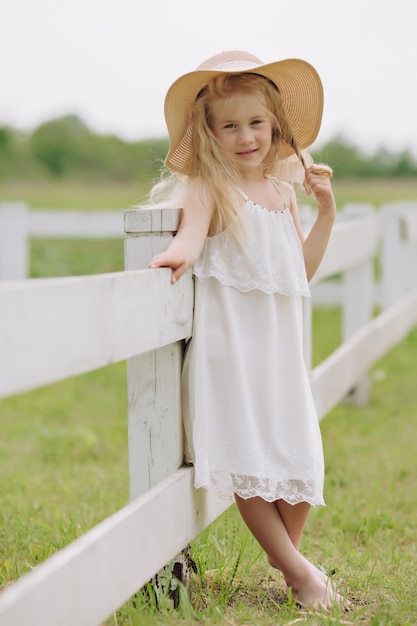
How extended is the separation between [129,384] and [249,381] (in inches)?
13.0

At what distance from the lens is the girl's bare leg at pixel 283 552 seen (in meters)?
2.74

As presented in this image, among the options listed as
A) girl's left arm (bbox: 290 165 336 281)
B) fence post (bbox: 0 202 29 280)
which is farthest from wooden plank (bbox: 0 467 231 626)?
fence post (bbox: 0 202 29 280)

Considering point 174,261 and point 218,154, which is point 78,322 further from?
point 218,154

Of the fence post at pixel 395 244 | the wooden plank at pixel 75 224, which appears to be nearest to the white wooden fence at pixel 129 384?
the fence post at pixel 395 244

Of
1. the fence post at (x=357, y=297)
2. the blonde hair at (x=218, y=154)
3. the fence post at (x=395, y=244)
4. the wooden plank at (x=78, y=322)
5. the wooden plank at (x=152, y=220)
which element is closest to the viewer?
the wooden plank at (x=78, y=322)

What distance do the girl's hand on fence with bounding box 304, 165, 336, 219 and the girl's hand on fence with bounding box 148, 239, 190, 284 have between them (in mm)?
590

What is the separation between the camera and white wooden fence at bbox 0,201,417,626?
1809mm

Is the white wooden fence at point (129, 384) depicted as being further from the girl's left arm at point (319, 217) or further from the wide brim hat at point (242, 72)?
the girl's left arm at point (319, 217)

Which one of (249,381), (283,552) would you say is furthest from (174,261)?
(283,552)

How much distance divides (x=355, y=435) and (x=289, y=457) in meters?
3.10

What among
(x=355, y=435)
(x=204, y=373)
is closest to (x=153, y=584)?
(x=204, y=373)

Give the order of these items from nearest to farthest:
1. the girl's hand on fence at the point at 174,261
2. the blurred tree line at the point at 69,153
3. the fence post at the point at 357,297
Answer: the girl's hand on fence at the point at 174,261, the fence post at the point at 357,297, the blurred tree line at the point at 69,153

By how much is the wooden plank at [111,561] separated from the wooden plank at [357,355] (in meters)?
1.58

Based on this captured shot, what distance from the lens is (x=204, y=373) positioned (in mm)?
2662
